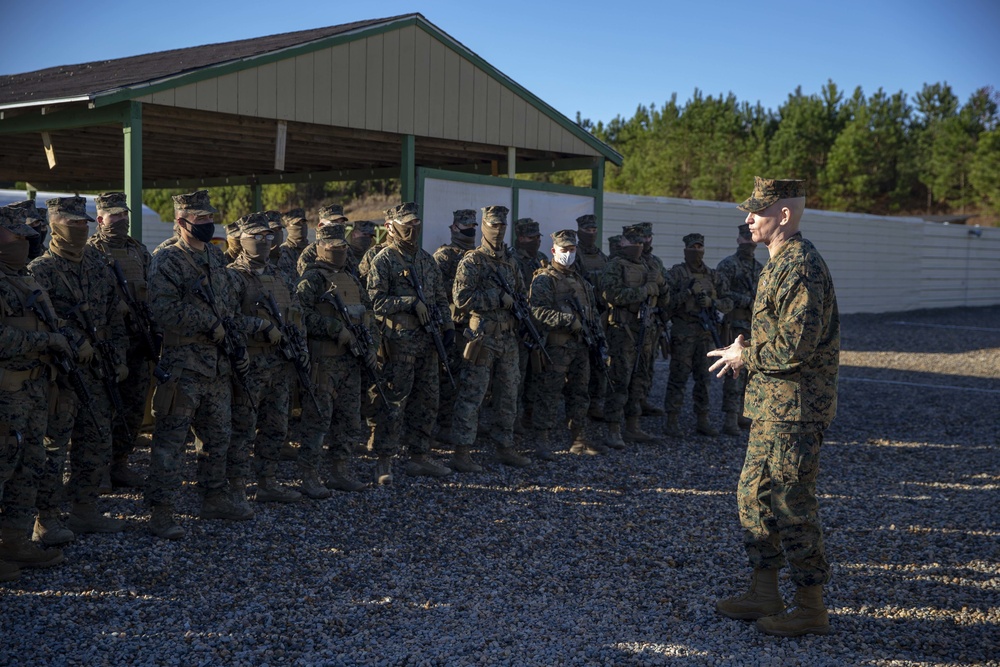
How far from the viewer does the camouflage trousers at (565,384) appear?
339 inches

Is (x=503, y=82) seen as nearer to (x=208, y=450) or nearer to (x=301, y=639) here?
(x=208, y=450)

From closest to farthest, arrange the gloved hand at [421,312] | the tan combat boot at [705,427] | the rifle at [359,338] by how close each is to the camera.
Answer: the rifle at [359,338] → the gloved hand at [421,312] → the tan combat boot at [705,427]

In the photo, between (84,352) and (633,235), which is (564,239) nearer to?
(633,235)

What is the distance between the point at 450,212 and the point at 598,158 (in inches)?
112

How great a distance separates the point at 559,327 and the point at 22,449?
475 cm

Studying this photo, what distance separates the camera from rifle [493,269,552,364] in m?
8.13

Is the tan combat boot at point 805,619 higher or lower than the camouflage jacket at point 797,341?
lower

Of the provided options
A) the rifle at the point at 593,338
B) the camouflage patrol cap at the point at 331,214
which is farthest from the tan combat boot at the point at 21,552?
the rifle at the point at 593,338

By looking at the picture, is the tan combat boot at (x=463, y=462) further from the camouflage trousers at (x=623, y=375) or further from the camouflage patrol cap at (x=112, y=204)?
the camouflage patrol cap at (x=112, y=204)

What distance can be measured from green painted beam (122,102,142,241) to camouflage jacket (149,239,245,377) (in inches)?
75.8

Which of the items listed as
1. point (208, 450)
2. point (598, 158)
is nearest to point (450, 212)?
point (598, 158)

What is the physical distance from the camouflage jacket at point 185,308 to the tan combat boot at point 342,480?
1643 mm

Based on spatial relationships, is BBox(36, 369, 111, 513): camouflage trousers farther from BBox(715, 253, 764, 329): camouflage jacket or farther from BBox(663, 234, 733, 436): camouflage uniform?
BBox(715, 253, 764, 329): camouflage jacket

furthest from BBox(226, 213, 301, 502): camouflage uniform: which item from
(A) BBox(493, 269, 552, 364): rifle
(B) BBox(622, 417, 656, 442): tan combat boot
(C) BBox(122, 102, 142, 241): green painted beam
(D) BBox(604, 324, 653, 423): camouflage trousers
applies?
(B) BBox(622, 417, 656, 442): tan combat boot
